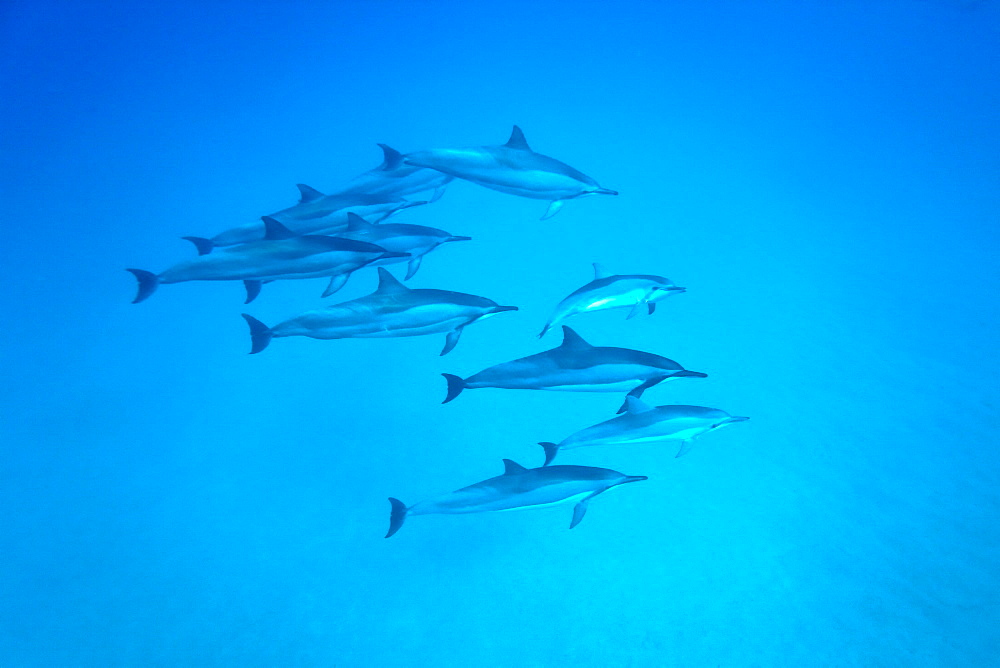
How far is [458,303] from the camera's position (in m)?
3.58

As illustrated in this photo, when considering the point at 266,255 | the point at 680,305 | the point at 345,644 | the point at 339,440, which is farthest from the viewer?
the point at 680,305

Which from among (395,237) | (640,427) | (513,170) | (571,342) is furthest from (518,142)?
(640,427)

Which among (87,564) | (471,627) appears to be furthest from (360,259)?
(87,564)

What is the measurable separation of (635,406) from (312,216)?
269 cm

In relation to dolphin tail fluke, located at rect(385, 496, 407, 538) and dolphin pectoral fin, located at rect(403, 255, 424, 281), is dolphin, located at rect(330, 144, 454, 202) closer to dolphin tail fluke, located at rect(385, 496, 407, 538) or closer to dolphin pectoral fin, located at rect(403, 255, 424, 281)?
dolphin pectoral fin, located at rect(403, 255, 424, 281)

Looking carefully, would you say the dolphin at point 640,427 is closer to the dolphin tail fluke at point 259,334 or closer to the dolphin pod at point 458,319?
the dolphin pod at point 458,319

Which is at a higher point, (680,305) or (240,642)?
(680,305)

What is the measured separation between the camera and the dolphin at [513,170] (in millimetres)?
3922

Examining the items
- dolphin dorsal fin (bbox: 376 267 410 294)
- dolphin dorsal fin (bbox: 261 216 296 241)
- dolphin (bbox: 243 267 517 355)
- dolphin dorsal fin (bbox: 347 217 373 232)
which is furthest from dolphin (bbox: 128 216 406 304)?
dolphin dorsal fin (bbox: 347 217 373 232)

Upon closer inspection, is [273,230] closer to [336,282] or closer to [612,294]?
[336,282]

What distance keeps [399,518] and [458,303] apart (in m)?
1.45

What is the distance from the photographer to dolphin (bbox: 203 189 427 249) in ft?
13.5

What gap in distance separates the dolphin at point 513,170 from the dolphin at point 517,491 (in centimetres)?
198

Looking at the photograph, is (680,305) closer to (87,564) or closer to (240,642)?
(240,642)
